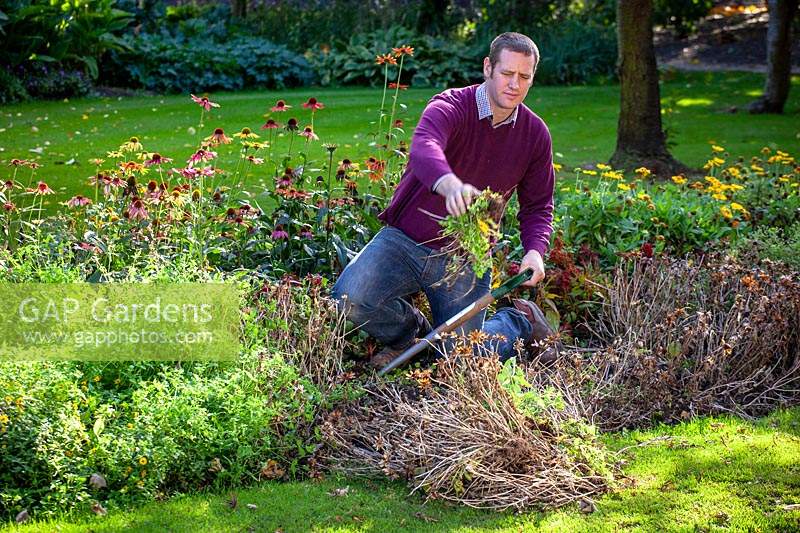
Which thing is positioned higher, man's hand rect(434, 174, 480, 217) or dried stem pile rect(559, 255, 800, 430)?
man's hand rect(434, 174, 480, 217)

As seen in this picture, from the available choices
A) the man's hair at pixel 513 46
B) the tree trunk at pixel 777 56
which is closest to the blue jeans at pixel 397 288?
the man's hair at pixel 513 46

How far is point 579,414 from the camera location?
13.8 ft

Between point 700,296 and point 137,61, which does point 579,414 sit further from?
point 137,61

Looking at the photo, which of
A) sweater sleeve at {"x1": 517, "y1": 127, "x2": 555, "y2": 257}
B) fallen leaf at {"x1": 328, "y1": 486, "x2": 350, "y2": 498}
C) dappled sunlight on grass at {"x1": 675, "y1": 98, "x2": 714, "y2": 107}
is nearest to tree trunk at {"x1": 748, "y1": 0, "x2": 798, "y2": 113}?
dappled sunlight on grass at {"x1": 675, "y1": 98, "x2": 714, "y2": 107}

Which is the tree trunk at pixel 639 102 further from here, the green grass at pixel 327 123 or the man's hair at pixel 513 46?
the man's hair at pixel 513 46

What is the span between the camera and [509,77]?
4.58 meters

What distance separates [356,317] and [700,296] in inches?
73.0

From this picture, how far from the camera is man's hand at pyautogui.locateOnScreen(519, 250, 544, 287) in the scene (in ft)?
15.0

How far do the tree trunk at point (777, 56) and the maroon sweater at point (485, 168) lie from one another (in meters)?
9.99

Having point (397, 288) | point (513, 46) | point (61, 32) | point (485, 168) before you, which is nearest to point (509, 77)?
point (513, 46)

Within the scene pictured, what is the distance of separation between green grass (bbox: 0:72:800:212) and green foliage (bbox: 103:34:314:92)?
2.12 ft

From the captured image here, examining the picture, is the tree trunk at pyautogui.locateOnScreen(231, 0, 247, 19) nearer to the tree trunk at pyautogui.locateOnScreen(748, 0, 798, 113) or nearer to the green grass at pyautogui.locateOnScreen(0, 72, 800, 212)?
the green grass at pyautogui.locateOnScreen(0, 72, 800, 212)

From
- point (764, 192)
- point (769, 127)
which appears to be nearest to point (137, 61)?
point (769, 127)

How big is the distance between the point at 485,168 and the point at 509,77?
51 cm
